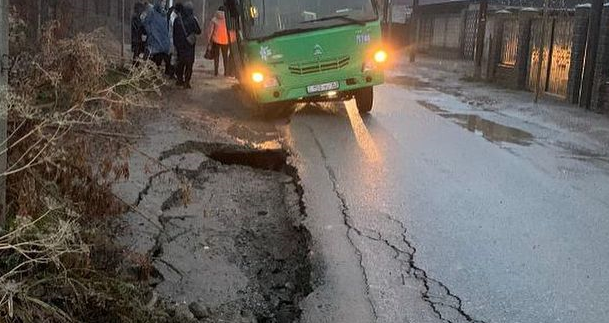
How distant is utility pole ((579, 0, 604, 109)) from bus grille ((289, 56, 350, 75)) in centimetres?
646

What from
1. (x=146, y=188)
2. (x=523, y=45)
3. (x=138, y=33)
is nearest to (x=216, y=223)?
(x=146, y=188)

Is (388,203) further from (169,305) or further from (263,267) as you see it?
(169,305)

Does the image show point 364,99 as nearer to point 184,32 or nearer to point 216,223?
point 184,32

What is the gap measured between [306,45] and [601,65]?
7.10 metres

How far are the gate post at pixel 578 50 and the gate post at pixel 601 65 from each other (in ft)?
2.03

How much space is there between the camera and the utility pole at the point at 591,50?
15.1 meters

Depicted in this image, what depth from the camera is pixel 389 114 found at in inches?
516

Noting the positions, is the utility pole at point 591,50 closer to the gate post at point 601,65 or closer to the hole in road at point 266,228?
the gate post at point 601,65

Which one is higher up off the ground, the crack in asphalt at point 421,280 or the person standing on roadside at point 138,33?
the person standing on roadside at point 138,33

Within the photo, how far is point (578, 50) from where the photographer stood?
15.7 meters

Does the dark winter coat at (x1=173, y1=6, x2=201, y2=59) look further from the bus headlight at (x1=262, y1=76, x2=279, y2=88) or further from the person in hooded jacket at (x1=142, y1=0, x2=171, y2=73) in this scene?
the bus headlight at (x1=262, y1=76, x2=279, y2=88)

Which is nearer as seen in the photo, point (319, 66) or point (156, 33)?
point (319, 66)

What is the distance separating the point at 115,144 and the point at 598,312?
341cm

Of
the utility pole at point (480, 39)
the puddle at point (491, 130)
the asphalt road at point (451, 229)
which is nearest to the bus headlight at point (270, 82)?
the asphalt road at point (451, 229)
